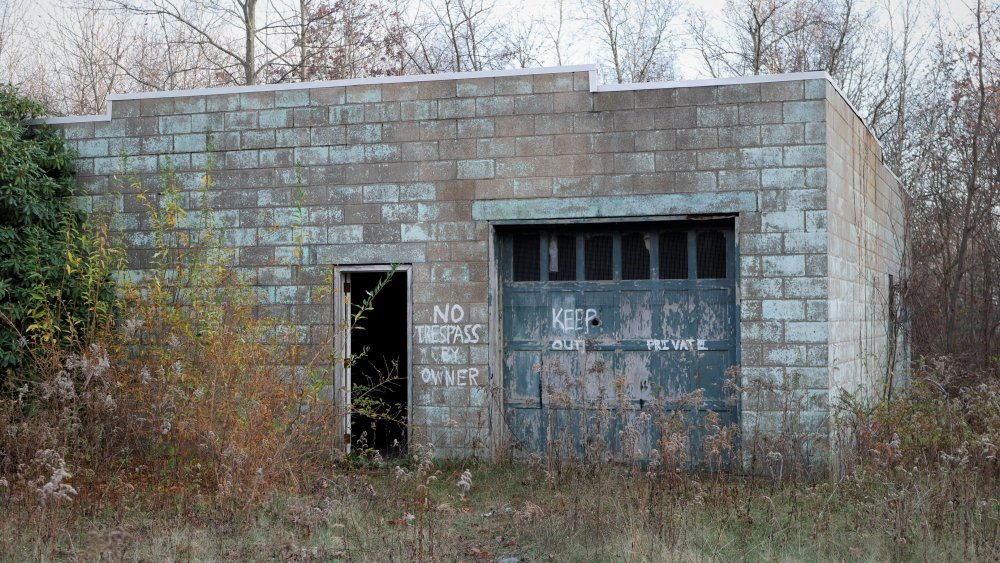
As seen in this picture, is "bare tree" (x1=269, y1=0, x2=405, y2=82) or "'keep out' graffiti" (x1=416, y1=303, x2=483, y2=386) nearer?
"'keep out' graffiti" (x1=416, y1=303, x2=483, y2=386)

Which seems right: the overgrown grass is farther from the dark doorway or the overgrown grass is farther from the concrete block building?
the dark doorway

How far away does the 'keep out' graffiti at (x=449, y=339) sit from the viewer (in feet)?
33.4

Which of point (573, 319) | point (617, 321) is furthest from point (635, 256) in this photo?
point (573, 319)

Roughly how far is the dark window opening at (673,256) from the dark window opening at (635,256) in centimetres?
16

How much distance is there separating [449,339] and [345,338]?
46.0 inches

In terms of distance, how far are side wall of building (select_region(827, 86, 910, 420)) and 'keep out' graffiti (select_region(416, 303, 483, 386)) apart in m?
3.47

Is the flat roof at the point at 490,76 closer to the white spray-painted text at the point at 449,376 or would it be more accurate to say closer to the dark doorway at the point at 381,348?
the dark doorway at the point at 381,348

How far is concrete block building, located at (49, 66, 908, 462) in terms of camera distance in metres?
9.52

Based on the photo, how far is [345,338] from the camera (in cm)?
1062

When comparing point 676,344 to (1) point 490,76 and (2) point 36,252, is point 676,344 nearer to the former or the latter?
(1) point 490,76

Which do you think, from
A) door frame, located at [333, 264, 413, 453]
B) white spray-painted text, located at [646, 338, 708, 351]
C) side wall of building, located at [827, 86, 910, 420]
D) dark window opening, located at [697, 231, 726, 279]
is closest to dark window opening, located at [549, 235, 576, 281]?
white spray-painted text, located at [646, 338, 708, 351]

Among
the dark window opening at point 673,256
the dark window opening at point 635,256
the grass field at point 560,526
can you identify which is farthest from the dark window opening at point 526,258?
the grass field at point 560,526

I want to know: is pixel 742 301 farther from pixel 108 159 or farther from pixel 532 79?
pixel 108 159

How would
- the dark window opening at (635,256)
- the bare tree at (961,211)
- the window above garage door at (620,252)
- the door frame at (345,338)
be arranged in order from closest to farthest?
the window above garage door at (620,252), the dark window opening at (635,256), the door frame at (345,338), the bare tree at (961,211)
